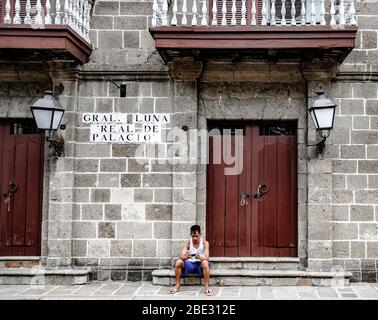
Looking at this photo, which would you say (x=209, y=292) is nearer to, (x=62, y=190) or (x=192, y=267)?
(x=192, y=267)

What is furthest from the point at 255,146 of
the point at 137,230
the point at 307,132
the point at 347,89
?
the point at 137,230

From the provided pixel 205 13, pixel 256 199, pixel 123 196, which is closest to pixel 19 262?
pixel 123 196

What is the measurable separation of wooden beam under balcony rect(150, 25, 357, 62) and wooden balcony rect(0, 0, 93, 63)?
1.39 metres

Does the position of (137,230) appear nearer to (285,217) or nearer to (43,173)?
(43,173)

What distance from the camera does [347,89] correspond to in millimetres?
9117

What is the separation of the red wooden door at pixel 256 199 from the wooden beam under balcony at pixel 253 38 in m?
1.56

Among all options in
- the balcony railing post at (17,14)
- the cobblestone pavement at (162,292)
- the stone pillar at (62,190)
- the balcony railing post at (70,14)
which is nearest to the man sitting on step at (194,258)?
the cobblestone pavement at (162,292)

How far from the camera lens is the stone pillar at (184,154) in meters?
8.96

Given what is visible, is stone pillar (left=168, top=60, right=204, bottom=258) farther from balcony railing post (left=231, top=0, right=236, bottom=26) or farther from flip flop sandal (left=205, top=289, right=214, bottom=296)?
flip flop sandal (left=205, top=289, right=214, bottom=296)

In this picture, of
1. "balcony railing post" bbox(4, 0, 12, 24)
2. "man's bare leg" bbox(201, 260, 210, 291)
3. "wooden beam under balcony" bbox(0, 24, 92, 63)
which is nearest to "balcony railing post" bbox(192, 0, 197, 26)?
"wooden beam under balcony" bbox(0, 24, 92, 63)

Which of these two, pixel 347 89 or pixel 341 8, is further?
pixel 347 89

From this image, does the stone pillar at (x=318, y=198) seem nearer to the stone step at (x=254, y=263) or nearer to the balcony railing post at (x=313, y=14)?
the stone step at (x=254, y=263)

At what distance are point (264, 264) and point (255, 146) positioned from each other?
6.59 feet

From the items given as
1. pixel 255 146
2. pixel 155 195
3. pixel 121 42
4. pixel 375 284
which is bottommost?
pixel 375 284
